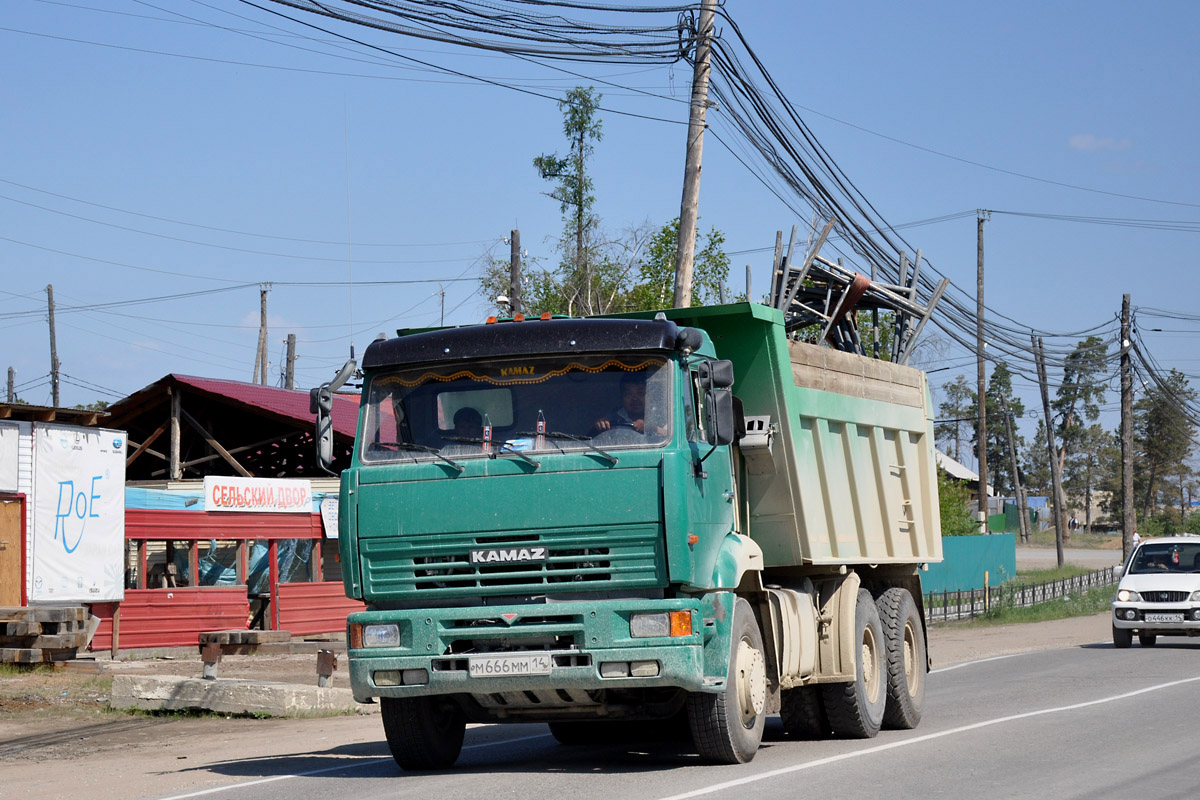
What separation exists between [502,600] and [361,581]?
97 cm

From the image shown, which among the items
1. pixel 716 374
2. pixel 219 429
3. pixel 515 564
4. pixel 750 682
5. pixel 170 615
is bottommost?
pixel 170 615

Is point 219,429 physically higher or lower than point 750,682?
higher

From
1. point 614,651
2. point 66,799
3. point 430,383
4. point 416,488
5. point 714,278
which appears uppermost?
point 714,278

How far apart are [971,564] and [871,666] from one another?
35428 millimetres

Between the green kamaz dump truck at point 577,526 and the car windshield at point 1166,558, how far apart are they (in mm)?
15682

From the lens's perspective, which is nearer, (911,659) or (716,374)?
(716,374)

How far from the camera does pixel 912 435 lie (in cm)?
1343

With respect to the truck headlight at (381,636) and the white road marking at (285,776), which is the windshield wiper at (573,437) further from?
the white road marking at (285,776)

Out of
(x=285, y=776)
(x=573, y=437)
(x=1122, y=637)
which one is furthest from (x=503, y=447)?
(x=1122, y=637)

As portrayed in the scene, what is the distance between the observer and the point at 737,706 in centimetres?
920

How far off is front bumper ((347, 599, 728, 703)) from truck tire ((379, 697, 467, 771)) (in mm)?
772

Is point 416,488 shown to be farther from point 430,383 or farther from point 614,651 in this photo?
point 614,651

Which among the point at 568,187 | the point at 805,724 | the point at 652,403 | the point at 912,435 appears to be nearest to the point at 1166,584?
the point at 912,435

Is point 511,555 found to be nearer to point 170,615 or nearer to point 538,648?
point 538,648
